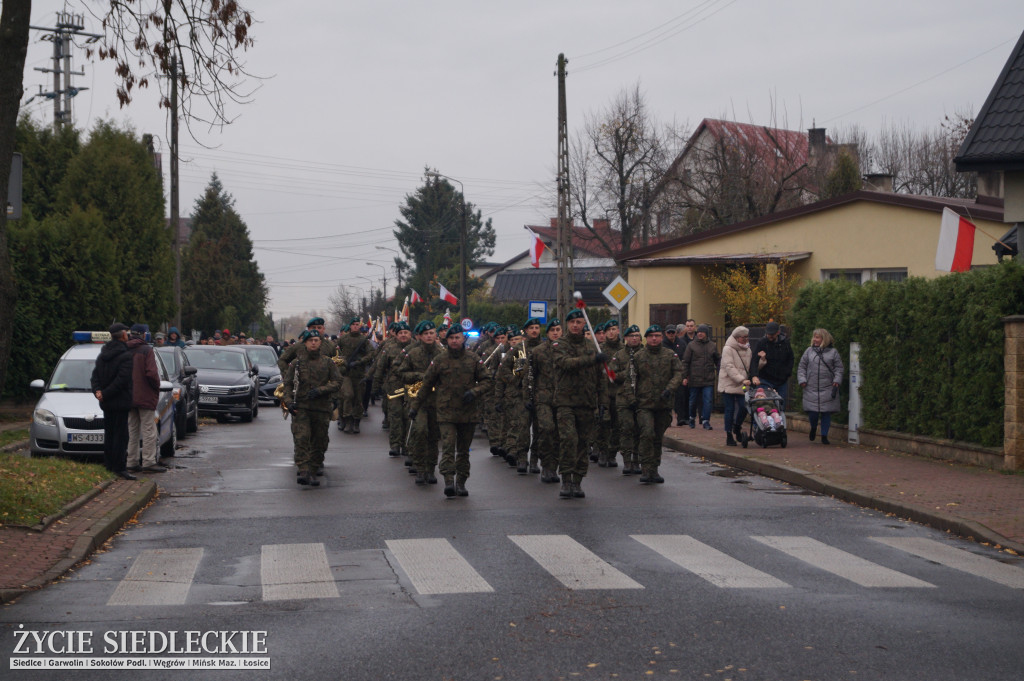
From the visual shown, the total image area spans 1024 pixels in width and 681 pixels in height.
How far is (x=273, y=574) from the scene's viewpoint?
27.6 feet

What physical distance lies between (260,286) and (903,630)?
6973 cm

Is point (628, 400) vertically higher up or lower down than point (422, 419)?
higher up

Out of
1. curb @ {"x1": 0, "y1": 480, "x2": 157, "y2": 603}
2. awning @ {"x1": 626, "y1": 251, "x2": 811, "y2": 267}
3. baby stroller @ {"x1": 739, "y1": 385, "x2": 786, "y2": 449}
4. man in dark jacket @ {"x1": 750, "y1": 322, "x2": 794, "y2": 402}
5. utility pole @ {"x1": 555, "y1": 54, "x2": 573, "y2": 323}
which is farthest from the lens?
awning @ {"x1": 626, "y1": 251, "x2": 811, "y2": 267}

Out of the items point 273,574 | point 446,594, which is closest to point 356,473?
point 273,574

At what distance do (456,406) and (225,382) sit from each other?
13655 millimetres

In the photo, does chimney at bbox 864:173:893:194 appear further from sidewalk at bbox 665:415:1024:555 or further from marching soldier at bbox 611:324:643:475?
marching soldier at bbox 611:324:643:475

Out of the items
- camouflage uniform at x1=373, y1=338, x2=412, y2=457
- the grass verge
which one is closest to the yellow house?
camouflage uniform at x1=373, y1=338, x2=412, y2=457

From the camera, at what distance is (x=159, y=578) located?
8.34m

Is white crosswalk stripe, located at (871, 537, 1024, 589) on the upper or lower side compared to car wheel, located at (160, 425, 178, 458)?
lower

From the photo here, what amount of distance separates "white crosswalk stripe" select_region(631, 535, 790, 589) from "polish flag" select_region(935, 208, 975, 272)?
35.4ft

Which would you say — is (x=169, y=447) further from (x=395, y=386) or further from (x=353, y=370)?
(x=353, y=370)

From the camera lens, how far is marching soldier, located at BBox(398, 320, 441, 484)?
44.9 feet

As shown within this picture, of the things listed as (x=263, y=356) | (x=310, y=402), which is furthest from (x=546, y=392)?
(x=263, y=356)

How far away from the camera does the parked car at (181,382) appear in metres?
19.7
